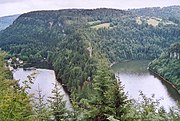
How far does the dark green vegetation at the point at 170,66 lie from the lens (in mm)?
62188

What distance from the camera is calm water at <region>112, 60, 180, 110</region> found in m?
49.1

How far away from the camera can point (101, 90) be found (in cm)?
954

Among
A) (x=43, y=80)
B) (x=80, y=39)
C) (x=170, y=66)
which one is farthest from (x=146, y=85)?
(x=80, y=39)

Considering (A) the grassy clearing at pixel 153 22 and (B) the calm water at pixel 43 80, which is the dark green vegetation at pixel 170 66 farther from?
(A) the grassy clearing at pixel 153 22

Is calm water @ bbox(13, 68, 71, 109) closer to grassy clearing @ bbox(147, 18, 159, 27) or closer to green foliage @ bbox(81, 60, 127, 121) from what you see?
green foliage @ bbox(81, 60, 127, 121)

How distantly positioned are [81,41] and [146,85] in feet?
78.9

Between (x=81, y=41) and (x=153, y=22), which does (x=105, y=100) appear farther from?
(x=153, y=22)

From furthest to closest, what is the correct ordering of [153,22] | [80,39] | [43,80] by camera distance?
[153,22]
[80,39]
[43,80]

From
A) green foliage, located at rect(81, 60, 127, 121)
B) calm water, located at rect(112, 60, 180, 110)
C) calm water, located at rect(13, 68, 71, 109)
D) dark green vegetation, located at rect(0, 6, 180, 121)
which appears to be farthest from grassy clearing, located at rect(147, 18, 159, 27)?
green foliage, located at rect(81, 60, 127, 121)

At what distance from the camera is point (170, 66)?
69.1 m

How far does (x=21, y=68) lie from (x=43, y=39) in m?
32.3

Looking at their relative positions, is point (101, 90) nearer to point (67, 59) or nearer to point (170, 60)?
point (67, 59)

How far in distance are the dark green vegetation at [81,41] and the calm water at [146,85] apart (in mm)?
7379

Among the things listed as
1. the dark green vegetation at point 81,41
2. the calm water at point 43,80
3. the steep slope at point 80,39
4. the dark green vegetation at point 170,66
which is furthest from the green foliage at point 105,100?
the dark green vegetation at point 170,66
